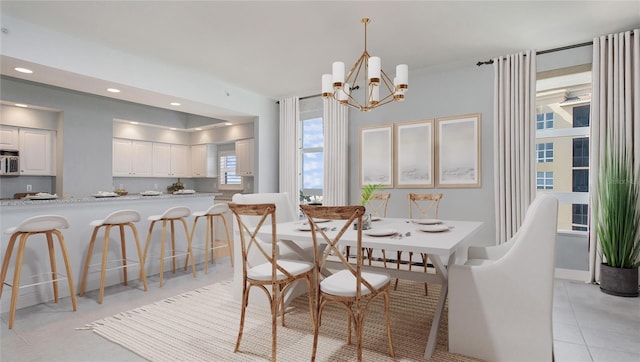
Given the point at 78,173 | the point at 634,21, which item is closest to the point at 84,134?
the point at 78,173

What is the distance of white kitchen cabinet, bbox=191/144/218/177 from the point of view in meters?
7.20

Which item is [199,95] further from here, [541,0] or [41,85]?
[541,0]

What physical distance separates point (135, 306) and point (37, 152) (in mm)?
3655

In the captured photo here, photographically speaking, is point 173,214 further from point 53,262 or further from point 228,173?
point 228,173

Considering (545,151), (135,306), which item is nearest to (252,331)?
(135,306)

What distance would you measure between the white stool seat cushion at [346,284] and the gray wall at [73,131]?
498 centimetres

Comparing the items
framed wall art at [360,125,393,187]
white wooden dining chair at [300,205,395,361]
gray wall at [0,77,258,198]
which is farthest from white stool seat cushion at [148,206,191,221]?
framed wall art at [360,125,393,187]

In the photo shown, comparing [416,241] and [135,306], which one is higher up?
[416,241]

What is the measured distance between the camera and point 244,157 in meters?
6.44

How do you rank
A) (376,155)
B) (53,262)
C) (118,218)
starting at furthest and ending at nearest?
(376,155) → (118,218) → (53,262)

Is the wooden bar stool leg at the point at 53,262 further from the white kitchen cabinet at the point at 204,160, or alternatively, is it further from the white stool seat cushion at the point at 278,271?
the white kitchen cabinet at the point at 204,160

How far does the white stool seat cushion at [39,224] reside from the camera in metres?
2.63

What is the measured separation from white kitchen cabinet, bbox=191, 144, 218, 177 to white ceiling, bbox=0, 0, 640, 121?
281 centimetres

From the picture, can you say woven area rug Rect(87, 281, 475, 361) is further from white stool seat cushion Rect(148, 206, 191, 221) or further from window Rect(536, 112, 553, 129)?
window Rect(536, 112, 553, 129)
